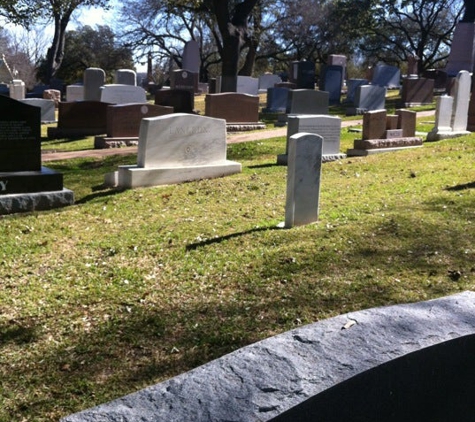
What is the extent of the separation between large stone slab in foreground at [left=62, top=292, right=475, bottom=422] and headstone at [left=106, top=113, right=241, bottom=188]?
25.1ft

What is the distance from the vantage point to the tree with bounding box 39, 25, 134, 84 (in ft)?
164

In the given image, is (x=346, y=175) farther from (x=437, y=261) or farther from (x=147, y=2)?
(x=147, y=2)

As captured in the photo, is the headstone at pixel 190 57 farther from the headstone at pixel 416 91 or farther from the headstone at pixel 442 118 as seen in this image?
the headstone at pixel 442 118

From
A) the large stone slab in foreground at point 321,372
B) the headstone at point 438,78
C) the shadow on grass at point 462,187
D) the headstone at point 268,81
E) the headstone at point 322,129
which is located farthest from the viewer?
the headstone at point 268,81

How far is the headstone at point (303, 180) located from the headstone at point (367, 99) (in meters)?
17.6

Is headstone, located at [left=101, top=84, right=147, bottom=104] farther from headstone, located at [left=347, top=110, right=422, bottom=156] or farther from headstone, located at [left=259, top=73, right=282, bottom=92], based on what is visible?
headstone, located at [left=259, top=73, right=282, bottom=92]

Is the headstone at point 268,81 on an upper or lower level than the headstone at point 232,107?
upper

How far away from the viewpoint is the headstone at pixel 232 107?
1836cm

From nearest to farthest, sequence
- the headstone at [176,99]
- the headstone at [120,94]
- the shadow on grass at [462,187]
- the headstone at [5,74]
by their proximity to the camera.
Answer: the shadow on grass at [462,187] → the headstone at [176,99] → the headstone at [120,94] → the headstone at [5,74]

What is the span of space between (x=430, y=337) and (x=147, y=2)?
44.2 m

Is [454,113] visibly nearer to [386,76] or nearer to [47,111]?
[47,111]

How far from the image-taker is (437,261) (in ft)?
17.7

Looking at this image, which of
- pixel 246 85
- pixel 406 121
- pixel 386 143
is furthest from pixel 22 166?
pixel 246 85

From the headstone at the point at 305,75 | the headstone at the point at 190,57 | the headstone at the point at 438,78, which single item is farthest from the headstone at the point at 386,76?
the headstone at the point at 190,57
